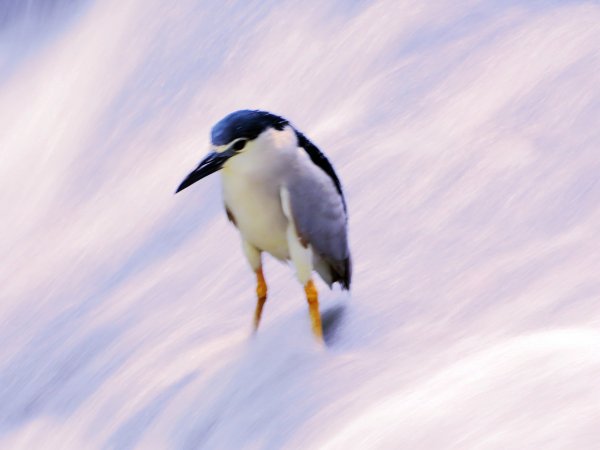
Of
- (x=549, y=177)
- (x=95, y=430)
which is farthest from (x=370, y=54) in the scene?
(x=95, y=430)

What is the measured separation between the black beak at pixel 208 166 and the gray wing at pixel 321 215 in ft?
0.41

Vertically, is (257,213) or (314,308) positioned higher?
(257,213)

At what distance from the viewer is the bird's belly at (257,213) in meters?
2.63

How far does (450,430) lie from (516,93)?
1.38 meters

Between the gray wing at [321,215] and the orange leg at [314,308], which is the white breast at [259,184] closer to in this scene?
the gray wing at [321,215]

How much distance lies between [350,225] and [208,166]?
2.75ft

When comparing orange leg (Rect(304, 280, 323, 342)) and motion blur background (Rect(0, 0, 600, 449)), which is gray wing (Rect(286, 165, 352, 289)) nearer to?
orange leg (Rect(304, 280, 323, 342))

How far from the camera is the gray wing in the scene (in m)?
2.67

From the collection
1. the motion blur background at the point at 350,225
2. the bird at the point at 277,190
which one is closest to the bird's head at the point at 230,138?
the bird at the point at 277,190

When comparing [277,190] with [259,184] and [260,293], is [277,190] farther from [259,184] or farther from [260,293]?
[260,293]

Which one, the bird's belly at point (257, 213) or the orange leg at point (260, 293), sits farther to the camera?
the orange leg at point (260, 293)

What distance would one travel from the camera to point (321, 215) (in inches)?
107

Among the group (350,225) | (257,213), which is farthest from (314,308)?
(350,225)

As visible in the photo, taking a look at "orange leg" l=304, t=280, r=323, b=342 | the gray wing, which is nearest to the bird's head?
the gray wing
